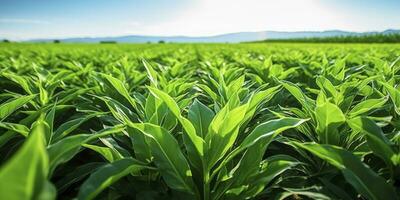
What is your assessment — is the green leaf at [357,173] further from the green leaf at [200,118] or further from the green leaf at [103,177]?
the green leaf at [103,177]

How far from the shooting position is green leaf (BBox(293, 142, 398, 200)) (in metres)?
1.04

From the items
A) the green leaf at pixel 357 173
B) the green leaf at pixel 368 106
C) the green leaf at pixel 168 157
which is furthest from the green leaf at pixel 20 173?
the green leaf at pixel 368 106

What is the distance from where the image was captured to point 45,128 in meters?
1.25

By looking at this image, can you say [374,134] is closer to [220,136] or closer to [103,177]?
[220,136]

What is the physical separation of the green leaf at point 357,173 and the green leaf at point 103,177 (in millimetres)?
519

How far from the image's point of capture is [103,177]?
92cm

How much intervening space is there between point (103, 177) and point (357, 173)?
0.76 meters

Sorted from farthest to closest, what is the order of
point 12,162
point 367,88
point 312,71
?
point 312,71 < point 367,88 < point 12,162

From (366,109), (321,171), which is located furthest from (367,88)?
(321,171)

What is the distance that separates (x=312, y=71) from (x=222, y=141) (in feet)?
7.63

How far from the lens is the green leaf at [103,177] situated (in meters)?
0.85

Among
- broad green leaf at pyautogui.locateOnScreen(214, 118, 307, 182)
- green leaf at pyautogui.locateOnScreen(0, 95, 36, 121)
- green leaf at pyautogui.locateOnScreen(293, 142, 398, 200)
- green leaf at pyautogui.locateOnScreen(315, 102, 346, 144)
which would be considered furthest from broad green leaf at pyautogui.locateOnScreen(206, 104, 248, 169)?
green leaf at pyautogui.locateOnScreen(0, 95, 36, 121)

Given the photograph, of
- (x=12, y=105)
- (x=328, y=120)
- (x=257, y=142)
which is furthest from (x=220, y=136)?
(x=12, y=105)

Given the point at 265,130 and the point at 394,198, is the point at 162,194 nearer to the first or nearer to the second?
the point at 265,130
